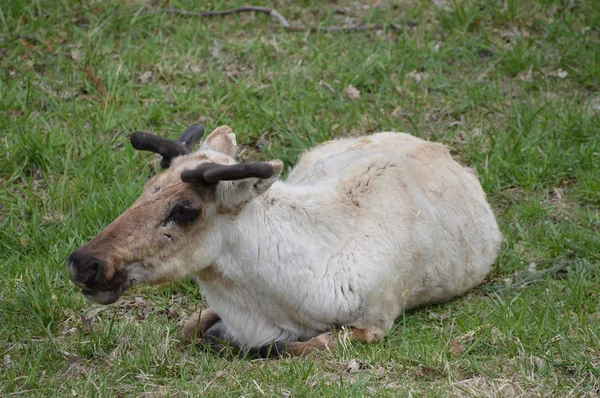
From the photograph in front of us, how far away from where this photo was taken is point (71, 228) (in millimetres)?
7648

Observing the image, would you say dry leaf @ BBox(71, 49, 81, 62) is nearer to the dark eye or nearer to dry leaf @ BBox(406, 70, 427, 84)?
dry leaf @ BBox(406, 70, 427, 84)

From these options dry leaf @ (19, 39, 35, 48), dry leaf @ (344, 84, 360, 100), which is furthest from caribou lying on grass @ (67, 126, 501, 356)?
dry leaf @ (19, 39, 35, 48)

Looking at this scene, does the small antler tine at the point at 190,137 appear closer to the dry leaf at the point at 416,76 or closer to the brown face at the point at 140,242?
the brown face at the point at 140,242

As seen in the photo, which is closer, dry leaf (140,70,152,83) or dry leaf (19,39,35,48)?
dry leaf (140,70,152,83)

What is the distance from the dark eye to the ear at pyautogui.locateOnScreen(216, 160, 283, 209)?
20 centimetres

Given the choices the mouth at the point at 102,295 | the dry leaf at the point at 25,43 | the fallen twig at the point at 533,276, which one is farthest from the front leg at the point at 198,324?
the dry leaf at the point at 25,43

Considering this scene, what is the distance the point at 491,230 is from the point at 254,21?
4.96 m

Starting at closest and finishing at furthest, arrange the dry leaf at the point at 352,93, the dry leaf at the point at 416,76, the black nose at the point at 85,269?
the black nose at the point at 85,269 < the dry leaf at the point at 352,93 < the dry leaf at the point at 416,76

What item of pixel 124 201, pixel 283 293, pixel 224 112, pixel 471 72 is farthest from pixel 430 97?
pixel 283 293

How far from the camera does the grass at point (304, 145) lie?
569 cm

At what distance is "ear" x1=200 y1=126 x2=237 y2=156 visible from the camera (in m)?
6.49

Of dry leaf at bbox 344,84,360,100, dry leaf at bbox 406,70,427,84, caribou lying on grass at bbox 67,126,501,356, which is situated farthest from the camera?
dry leaf at bbox 406,70,427,84

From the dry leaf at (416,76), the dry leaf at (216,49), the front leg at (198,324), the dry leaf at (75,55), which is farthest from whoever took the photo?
the dry leaf at (216,49)

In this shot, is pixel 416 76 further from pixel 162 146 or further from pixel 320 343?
pixel 320 343
